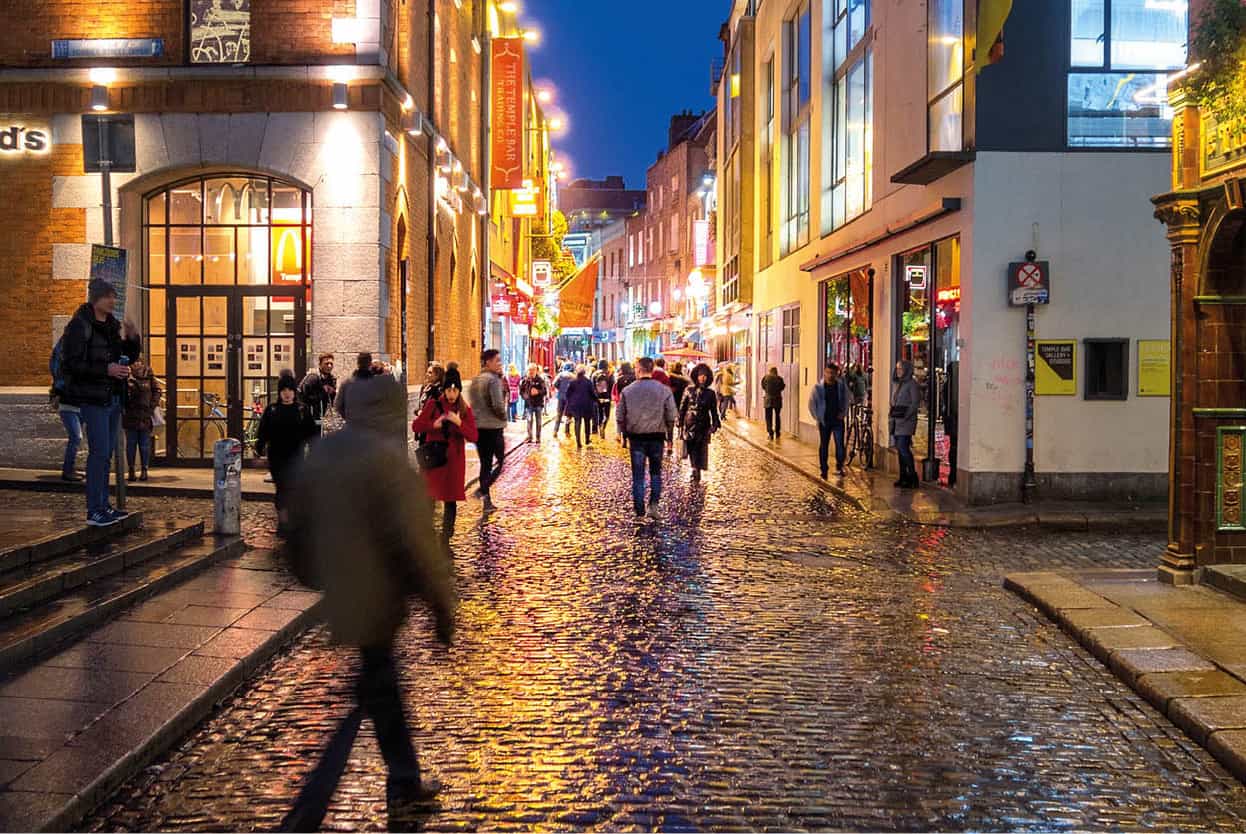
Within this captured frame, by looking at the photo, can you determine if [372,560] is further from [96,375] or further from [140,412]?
[140,412]

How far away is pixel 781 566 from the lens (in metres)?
10.3

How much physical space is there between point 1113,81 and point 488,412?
28.6 feet

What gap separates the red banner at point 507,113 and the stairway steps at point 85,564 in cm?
2100

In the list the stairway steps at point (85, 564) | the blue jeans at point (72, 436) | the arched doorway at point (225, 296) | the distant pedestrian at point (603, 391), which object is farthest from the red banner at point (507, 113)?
the stairway steps at point (85, 564)

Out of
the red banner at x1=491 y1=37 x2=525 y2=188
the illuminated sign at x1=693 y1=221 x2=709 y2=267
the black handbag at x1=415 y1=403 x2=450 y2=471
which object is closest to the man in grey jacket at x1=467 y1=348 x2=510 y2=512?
the black handbag at x1=415 y1=403 x2=450 y2=471

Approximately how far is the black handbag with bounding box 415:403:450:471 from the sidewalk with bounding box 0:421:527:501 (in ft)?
11.9

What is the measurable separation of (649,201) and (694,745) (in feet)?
247

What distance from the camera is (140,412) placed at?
13984 mm

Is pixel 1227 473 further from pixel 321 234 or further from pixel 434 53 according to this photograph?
pixel 434 53

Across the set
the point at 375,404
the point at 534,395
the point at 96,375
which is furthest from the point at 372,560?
the point at 534,395

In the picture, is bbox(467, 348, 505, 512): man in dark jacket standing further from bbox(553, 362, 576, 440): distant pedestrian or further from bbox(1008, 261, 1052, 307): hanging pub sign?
bbox(553, 362, 576, 440): distant pedestrian

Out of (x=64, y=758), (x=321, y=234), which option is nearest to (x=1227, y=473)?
(x=64, y=758)

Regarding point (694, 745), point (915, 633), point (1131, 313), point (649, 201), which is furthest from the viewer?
point (649, 201)

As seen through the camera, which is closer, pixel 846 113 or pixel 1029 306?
pixel 1029 306
